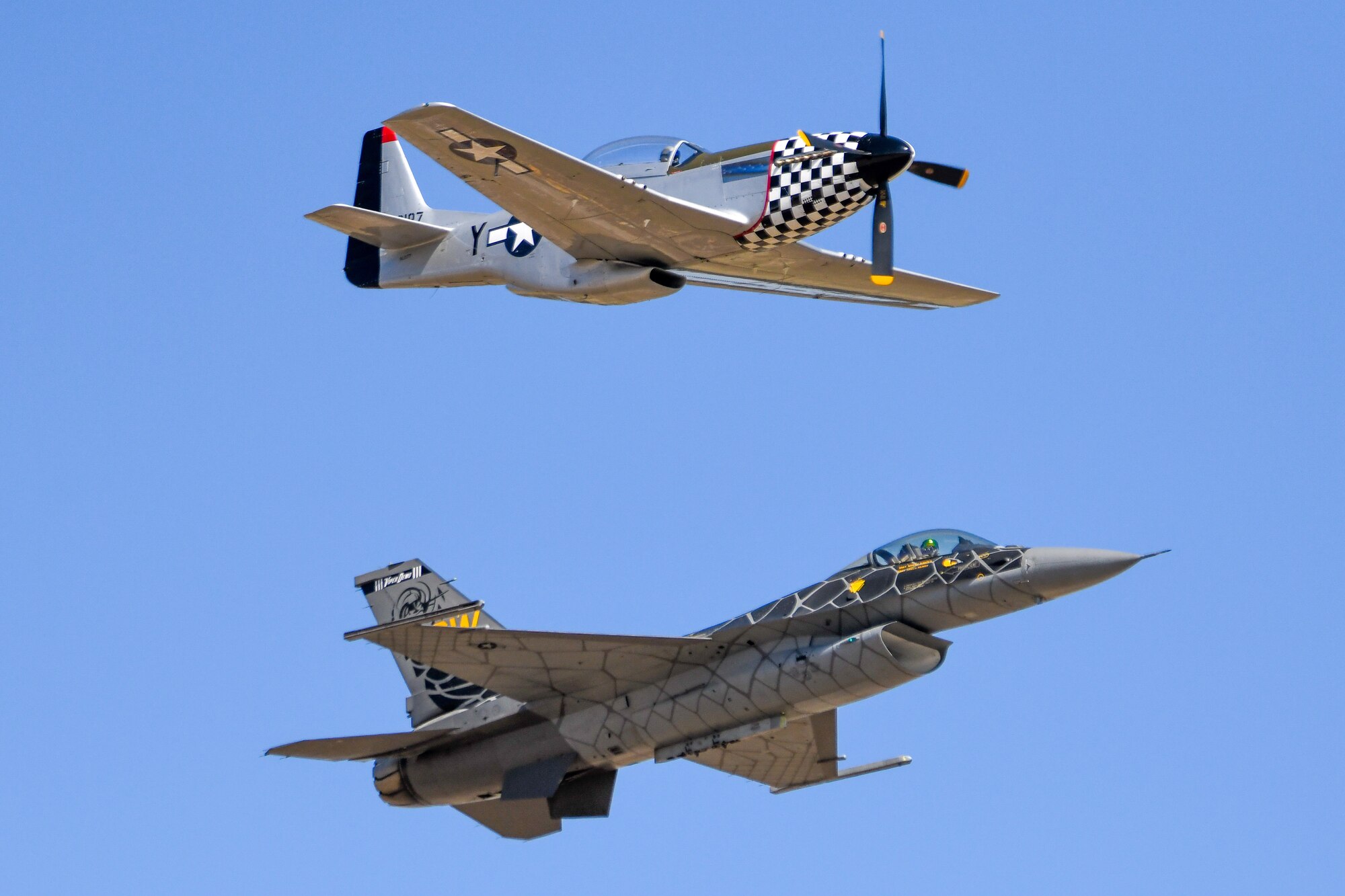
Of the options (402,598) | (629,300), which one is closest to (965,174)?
(629,300)

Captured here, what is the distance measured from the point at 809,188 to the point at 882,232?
1.71 meters

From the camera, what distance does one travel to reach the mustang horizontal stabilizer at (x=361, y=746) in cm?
3378

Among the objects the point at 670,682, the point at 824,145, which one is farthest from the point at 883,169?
the point at 670,682

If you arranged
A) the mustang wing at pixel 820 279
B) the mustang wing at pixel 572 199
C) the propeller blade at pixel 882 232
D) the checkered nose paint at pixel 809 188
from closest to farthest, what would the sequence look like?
the mustang wing at pixel 572 199
the checkered nose paint at pixel 809 188
the propeller blade at pixel 882 232
the mustang wing at pixel 820 279

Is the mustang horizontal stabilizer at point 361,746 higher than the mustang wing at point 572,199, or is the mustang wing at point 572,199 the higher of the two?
the mustang wing at point 572,199

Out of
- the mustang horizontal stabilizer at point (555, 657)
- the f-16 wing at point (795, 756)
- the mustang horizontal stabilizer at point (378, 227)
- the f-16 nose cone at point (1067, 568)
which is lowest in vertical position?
the f-16 wing at point (795, 756)

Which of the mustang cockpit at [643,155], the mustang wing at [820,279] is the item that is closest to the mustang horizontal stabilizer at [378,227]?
the mustang cockpit at [643,155]

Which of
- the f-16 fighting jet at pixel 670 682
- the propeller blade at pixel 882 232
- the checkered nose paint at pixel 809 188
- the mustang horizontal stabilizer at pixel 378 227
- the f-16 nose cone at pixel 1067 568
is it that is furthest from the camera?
the mustang horizontal stabilizer at pixel 378 227

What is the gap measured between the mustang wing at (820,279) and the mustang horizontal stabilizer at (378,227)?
573 cm

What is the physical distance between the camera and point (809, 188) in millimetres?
32906

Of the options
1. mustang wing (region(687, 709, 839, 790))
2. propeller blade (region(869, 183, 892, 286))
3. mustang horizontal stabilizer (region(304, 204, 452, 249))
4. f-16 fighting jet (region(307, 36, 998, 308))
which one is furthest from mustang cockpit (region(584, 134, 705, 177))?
mustang wing (region(687, 709, 839, 790))

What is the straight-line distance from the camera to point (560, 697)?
34375mm

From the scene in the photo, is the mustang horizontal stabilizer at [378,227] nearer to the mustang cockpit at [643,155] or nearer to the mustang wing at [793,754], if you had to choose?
the mustang cockpit at [643,155]

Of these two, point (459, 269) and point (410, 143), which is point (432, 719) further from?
point (410, 143)
